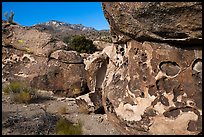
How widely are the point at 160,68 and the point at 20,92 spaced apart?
440cm

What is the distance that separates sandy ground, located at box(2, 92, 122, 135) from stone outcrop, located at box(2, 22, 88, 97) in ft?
4.25

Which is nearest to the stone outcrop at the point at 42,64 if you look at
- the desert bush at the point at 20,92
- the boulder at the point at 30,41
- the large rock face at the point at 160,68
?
the boulder at the point at 30,41

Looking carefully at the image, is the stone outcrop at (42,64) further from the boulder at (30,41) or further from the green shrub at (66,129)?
the green shrub at (66,129)

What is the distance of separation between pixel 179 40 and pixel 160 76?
2.30ft

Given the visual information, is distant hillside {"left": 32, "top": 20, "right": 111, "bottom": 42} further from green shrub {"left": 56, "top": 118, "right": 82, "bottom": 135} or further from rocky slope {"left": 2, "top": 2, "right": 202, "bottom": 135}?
green shrub {"left": 56, "top": 118, "right": 82, "bottom": 135}

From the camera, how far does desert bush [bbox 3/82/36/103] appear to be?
703cm

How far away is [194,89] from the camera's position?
4.57 m

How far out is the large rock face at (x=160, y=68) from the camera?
441cm

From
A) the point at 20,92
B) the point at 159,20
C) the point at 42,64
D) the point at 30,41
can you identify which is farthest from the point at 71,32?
the point at 159,20

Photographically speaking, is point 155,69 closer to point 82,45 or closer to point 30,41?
point 30,41

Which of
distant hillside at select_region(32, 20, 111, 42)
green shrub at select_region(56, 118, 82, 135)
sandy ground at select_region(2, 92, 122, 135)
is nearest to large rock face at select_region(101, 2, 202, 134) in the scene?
sandy ground at select_region(2, 92, 122, 135)

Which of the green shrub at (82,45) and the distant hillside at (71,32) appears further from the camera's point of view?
the distant hillside at (71,32)

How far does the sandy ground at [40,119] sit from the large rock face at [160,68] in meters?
0.52

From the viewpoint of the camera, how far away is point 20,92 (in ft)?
24.8
